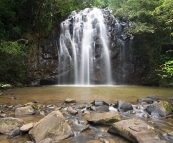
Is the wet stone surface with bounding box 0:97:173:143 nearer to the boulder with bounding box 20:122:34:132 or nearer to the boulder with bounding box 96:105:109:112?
the boulder with bounding box 20:122:34:132

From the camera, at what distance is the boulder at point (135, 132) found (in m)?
2.75

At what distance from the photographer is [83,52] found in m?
13.6

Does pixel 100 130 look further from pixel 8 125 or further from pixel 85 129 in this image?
pixel 8 125

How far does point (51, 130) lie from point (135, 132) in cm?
152

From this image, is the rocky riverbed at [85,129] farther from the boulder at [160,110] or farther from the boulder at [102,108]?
the boulder at [102,108]

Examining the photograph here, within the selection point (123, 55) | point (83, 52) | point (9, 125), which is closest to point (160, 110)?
point (9, 125)

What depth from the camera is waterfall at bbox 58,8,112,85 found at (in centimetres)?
1315

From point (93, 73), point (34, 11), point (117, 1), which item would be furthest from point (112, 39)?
point (117, 1)

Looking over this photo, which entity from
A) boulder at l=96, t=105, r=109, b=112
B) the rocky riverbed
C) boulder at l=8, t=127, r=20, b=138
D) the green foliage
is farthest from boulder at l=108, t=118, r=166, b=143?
the green foliage

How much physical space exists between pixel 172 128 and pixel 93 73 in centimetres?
995

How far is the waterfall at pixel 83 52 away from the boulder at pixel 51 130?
31.6 ft

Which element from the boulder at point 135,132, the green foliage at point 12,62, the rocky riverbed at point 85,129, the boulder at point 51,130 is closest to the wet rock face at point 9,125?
the rocky riverbed at point 85,129

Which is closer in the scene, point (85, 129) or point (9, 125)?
point (9, 125)

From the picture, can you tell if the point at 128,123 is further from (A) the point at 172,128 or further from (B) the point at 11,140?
(B) the point at 11,140
